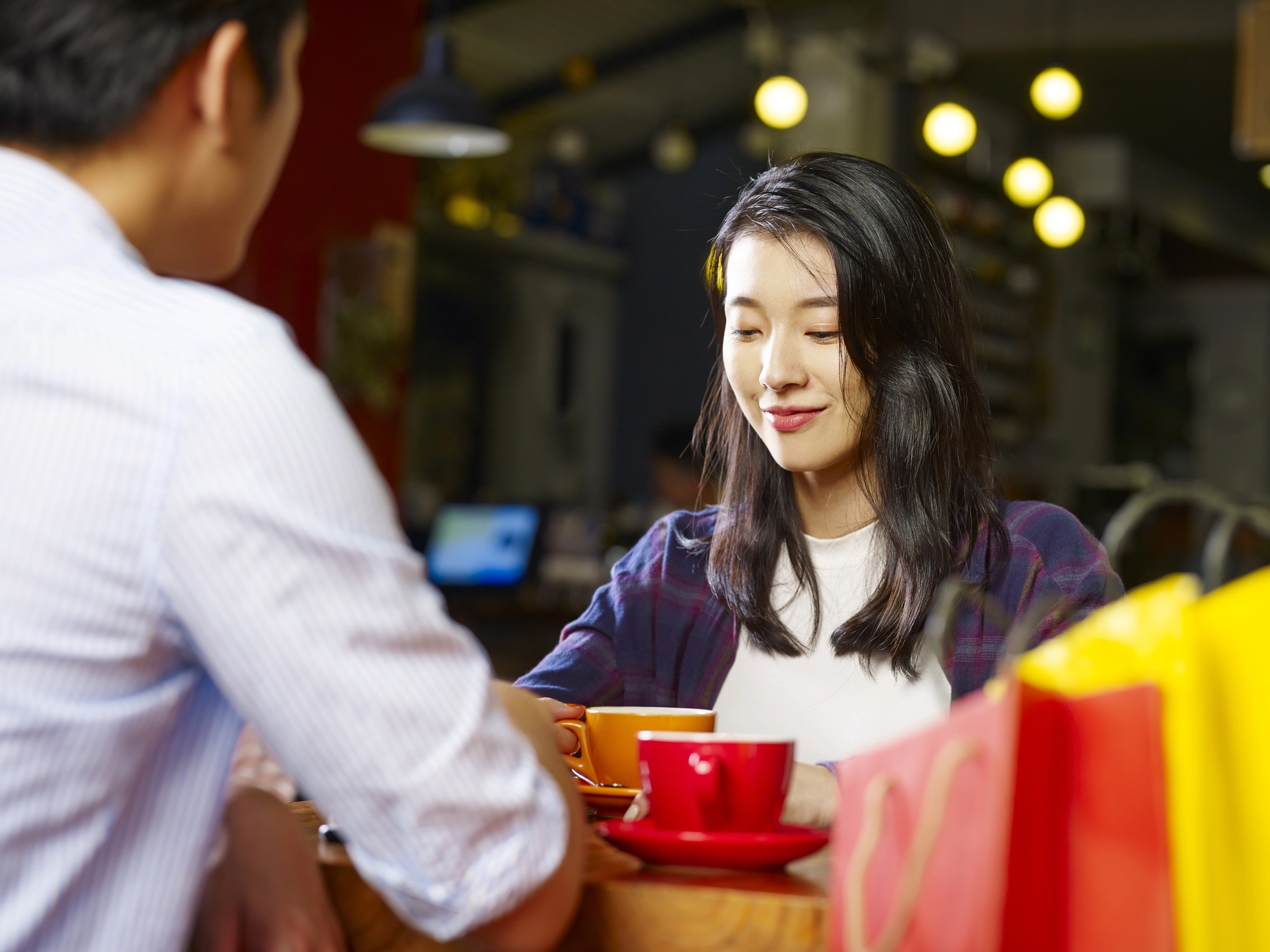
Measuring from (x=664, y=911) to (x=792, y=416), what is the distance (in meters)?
0.70

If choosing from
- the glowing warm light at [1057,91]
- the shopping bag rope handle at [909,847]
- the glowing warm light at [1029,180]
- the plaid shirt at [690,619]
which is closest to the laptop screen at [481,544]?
the glowing warm light at [1057,91]

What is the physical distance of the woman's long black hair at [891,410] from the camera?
4.75 feet

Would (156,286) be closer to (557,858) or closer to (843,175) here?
(557,858)

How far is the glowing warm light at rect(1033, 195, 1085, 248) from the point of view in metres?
7.68

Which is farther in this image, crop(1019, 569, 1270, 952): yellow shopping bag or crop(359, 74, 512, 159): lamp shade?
crop(359, 74, 512, 159): lamp shade

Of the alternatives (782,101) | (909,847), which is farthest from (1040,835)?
(782,101)

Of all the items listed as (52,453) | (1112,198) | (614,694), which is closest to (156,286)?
(52,453)

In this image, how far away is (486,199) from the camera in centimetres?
925

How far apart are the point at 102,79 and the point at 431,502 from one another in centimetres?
800

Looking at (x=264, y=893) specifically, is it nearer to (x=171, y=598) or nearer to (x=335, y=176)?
(x=171, y=598)

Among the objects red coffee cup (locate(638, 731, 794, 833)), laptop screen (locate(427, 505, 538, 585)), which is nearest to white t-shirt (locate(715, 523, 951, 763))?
red coffee cup (locate(638, 731, 794, 833))

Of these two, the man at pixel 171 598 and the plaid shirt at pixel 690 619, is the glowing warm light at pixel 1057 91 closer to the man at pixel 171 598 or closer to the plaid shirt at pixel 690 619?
the plaid shirt at pixel 690 619

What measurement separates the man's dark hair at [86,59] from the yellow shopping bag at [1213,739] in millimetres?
589

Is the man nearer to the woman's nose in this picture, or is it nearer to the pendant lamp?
the woman's nose
